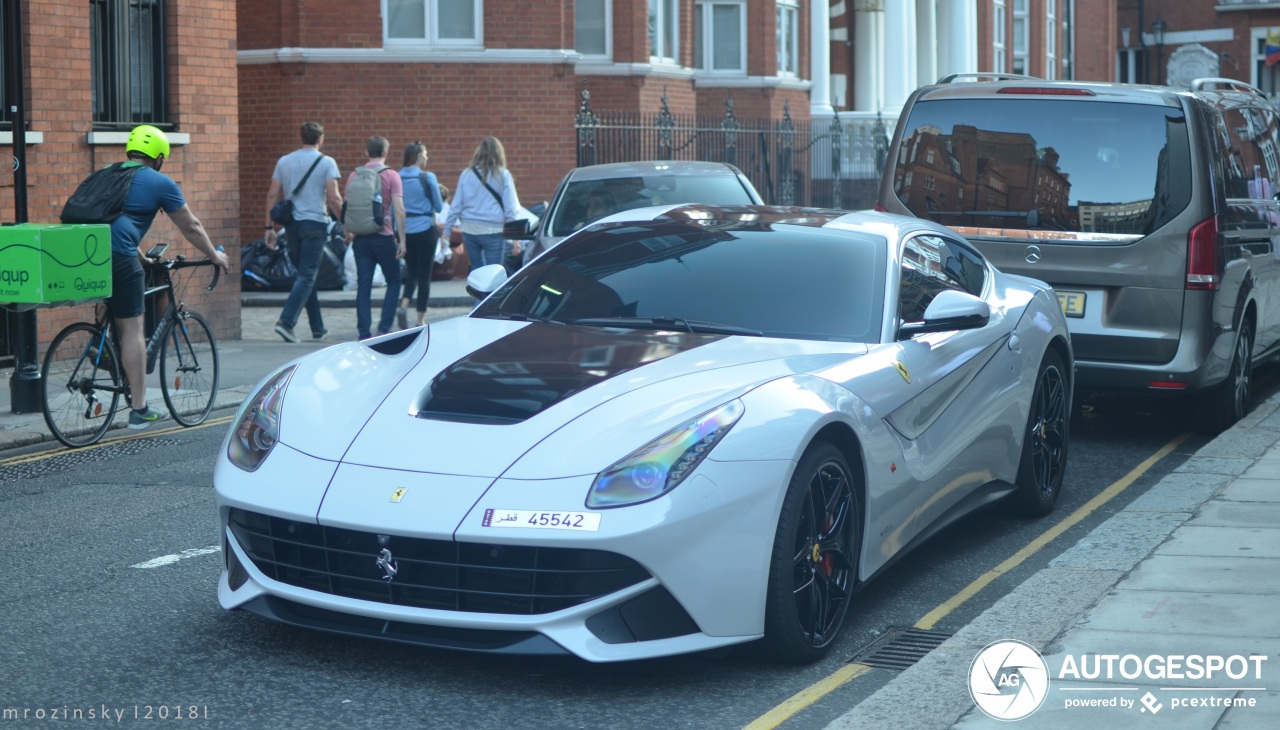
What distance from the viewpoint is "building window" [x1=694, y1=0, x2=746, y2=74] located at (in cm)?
3088

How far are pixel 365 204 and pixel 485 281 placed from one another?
7725mm

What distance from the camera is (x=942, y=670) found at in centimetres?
475

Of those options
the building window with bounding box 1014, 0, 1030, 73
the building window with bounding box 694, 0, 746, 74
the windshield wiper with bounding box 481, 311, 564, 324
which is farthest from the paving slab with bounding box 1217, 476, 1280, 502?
the building window with bounding box 1014, 0, 1030, 73

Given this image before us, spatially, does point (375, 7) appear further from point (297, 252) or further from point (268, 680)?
point (268, 680)

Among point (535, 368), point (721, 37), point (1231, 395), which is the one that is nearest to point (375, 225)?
point (1231, 395)

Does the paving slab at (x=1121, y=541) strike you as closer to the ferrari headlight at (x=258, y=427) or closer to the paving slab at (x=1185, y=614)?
the paving slab at (x=1185, y=614)

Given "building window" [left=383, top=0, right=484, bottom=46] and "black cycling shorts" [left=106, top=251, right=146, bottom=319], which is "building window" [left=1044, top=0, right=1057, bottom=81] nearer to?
"building window" [left=383, top=0, right=484, bottom=46]

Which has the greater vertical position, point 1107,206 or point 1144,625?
point 1107,206

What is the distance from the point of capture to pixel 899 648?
17.3 ft

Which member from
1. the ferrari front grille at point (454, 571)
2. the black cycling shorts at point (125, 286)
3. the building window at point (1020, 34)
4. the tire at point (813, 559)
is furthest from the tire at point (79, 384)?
the building window at point (1020, 34)

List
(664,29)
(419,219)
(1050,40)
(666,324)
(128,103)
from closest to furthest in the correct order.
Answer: (666,324) < (128,103) < (419,219) < (664,29) < (1050,40)

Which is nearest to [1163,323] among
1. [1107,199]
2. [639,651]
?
[1107,199]

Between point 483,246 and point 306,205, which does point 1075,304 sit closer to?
point 483,246
